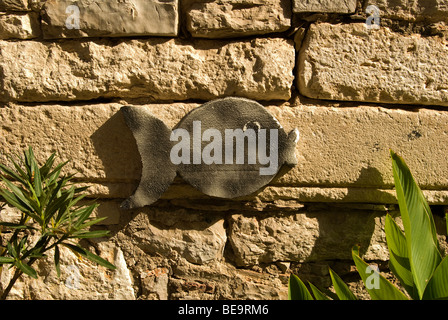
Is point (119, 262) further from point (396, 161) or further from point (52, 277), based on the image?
point (396, 161)

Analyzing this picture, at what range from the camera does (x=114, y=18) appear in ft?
5.96

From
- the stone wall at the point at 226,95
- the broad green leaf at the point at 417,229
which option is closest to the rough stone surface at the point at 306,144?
the stone wall at the point at 226,95

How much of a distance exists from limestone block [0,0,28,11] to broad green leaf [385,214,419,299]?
1.94 meters

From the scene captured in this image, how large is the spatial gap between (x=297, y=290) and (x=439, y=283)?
550mm

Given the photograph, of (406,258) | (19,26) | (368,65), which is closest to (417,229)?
(406,258)

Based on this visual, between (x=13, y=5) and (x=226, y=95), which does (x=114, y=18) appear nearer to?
(x=13, y=5)

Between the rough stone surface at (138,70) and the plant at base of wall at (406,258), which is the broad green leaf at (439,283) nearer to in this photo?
the plant at base of wall at (406,258)

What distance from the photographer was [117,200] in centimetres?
191

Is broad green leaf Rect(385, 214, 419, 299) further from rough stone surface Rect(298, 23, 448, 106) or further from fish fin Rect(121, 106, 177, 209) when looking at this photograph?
fish fin Rect(121, 106, 177, 209)

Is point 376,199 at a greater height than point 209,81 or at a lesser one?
lesser

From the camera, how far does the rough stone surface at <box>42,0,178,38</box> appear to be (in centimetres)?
181

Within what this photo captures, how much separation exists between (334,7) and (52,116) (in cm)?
145

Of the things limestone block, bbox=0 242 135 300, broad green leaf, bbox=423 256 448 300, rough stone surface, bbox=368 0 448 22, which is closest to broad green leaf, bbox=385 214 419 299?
broad green leaf, bbox=423 256 448 300

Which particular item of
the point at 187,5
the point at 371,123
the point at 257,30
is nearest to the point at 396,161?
the point at 371,123
